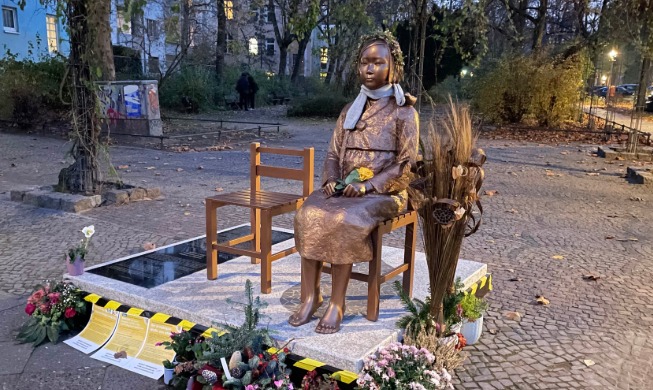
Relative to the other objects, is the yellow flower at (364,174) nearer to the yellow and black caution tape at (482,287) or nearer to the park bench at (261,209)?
the park bench at (261,209)

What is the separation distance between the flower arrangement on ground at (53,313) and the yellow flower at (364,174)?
217 cm

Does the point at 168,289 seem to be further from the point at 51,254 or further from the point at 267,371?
the point at 51,254

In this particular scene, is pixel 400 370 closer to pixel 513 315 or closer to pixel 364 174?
pixel 364 174

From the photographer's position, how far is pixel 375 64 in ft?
11.0

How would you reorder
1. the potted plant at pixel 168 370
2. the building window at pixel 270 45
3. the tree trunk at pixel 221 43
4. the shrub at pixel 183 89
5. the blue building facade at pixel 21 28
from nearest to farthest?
1. the potted plant at pixel 168 370
2. the shrub at pixel 183 89
3. the tree trunk at pixel 221 43
4. the blue building facade at pixel 21 28
5. the building window at pixel 270 45

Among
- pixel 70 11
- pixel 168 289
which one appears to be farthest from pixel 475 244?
pixel 70 11

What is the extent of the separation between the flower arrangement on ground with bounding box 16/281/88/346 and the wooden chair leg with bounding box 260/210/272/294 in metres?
1.31

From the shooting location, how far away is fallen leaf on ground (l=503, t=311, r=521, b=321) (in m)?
4.11

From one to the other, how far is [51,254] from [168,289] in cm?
225

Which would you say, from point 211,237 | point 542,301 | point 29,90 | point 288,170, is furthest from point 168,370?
point 29,90

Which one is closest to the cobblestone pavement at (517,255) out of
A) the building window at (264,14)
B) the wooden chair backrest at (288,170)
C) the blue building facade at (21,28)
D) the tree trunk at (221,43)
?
the wooden chair backrest at (288,170)

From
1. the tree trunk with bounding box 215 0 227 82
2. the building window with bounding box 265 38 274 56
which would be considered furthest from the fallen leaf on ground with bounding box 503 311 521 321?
the building window with bounding box 265 38 274 56

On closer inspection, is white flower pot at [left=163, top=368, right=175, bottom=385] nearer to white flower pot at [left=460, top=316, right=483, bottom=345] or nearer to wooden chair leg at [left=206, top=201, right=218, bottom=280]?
wooden chair leg at [left=206, top=201, right=218, bottom=280]

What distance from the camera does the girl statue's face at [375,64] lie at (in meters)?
3.34
